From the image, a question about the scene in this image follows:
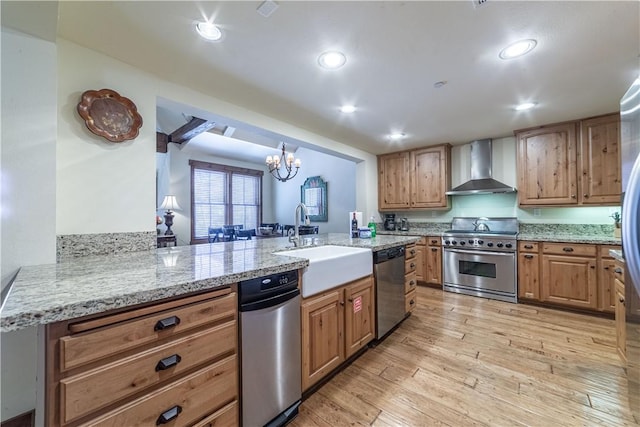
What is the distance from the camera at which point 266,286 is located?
53.9 inches

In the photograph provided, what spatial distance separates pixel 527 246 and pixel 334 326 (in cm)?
308

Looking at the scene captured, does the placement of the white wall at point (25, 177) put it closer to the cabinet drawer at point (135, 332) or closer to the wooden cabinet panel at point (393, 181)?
the cabinet drawer at point (135, 332)

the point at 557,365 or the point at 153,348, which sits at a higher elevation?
the point at 153,348

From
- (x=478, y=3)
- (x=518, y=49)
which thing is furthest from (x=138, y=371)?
(x=518, y=49)

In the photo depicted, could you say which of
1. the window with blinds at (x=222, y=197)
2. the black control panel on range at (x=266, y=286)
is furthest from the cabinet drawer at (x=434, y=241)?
the window with blinds at (x=222, y=197)

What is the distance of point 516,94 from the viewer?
8.14 ft

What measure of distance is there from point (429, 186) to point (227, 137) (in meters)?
4.29

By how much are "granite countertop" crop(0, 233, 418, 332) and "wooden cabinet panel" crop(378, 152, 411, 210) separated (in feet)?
11.8

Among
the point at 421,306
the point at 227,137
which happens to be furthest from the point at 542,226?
the point at 227,137

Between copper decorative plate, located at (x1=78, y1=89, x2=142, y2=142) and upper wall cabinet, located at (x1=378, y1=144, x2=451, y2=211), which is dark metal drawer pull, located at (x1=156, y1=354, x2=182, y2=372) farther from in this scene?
upper wall cabinet, located at (x1=378, y1=144, x2=451, y2=211)

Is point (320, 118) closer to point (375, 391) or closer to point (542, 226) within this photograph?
point (375, 391)

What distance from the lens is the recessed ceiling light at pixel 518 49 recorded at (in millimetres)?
1705

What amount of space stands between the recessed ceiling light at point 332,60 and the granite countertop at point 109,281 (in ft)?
4.80

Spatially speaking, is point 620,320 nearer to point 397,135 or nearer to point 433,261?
point 433,261
